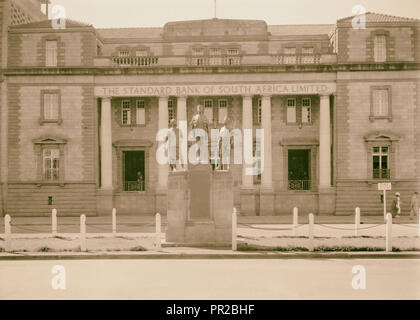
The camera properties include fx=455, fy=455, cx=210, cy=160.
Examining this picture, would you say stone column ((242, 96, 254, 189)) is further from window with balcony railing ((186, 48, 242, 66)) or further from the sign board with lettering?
window with balcony railing ((186, 48, 242, 66))

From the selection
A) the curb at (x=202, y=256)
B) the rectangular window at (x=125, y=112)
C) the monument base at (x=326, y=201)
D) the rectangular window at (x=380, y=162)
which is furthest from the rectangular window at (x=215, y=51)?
the curb at (x=202, y=256)

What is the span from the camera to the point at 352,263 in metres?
13.8

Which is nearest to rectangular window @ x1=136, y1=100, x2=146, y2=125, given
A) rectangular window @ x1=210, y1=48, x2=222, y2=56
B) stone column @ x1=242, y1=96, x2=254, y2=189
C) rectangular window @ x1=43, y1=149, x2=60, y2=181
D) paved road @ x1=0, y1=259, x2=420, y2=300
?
rectangular window @ x1=43, y1=149, x2=60, y2=181

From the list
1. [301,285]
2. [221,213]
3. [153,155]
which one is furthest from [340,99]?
[301,285]

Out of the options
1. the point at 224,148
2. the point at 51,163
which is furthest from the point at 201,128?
the point at 51,163

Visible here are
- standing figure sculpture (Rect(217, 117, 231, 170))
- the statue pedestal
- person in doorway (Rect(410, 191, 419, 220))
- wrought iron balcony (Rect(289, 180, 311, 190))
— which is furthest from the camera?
wrought iron balcony (Rect(289, 180, 311, 190))

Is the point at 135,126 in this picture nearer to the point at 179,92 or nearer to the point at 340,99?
the point at 179,92

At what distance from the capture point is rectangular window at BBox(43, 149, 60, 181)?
3428 cm

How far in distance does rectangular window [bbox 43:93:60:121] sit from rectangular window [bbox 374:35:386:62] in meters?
24.1

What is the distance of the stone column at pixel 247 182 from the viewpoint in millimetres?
33625

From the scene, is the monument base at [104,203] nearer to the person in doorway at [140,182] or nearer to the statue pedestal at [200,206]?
the person in doorway at [140,182]

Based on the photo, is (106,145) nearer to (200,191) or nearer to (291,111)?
(291,111)

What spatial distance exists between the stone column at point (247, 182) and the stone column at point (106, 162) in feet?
32.6

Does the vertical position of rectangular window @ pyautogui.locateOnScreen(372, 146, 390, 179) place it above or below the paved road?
above
